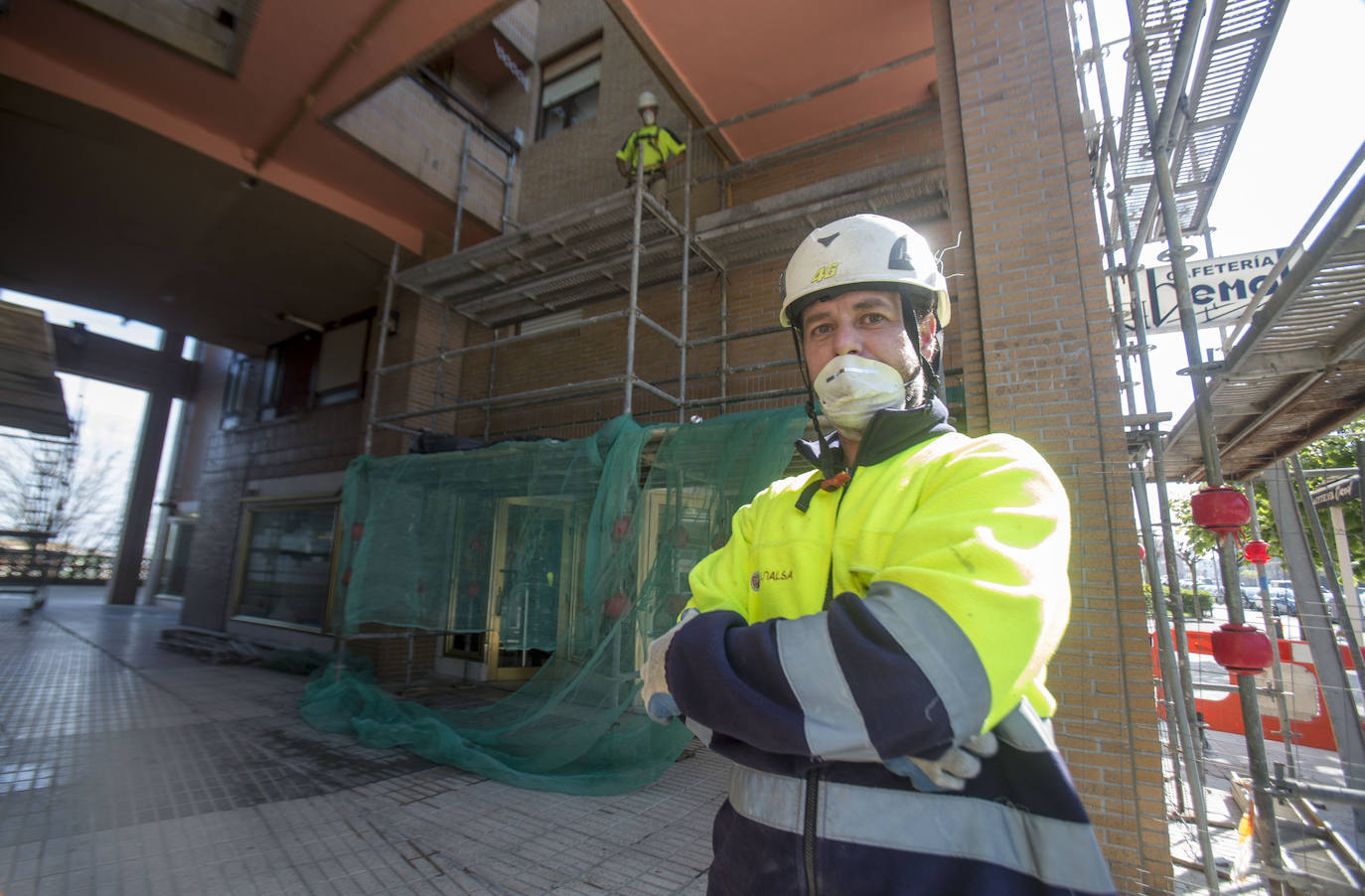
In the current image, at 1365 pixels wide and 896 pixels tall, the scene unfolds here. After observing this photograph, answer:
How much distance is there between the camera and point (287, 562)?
35.7 feet

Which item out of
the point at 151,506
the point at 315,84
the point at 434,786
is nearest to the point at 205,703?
the point at 434,786

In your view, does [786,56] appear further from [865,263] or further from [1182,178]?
[865,263]

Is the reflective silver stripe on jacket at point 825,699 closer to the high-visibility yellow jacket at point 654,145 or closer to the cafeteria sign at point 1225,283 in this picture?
the cafeteria sign at point 1225,283

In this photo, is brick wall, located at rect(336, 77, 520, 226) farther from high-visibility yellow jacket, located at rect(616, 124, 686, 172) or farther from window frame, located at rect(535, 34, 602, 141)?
high-visibility yellow jacket, located at rect(616, 124, 686, 172)

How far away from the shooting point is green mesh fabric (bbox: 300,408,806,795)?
438 centimetres

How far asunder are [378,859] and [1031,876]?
3.75m

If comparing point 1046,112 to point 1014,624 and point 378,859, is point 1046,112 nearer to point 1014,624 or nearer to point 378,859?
point 1014,624

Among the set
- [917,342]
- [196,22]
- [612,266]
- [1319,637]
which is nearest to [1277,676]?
[1319,637]

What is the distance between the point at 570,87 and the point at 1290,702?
11619mm

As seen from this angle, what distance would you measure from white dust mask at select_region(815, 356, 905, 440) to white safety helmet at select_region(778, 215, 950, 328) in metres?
0.19

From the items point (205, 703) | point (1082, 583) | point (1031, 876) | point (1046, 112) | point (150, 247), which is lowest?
point (205, 703)

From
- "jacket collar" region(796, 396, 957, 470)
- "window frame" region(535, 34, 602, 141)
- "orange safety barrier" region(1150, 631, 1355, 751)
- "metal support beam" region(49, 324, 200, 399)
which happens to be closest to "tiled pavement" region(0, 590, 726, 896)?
"jacket collar" region(796, 396, 957, 470)

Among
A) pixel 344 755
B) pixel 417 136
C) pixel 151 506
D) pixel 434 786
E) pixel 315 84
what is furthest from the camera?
pixel 151 506

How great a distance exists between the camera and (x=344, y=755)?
16.8 feet
